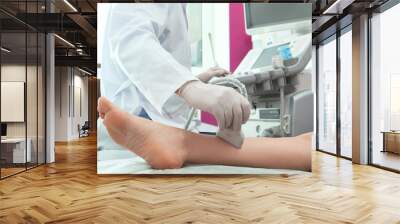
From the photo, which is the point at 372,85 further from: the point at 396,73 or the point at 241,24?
the point at 241,24

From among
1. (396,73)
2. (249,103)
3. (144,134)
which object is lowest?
(144,134)

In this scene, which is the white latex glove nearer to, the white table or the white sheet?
the white sheet

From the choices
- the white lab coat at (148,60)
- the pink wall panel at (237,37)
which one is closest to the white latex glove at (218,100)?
the white lab coat at (148,60)

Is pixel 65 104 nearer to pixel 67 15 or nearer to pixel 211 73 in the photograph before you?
pixel 67 15

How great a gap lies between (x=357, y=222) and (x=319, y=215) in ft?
1.20

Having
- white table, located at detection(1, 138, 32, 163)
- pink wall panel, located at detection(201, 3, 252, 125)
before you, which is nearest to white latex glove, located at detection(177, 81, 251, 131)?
pink wall panel, located at detection(201, 3, 252, 125)

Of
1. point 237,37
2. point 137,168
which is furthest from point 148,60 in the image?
point 137,168

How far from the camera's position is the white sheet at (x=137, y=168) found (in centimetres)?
597

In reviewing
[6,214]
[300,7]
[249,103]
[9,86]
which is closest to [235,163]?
[249,103]

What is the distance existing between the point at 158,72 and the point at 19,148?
2.79 m

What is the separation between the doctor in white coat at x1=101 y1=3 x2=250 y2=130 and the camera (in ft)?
19.4

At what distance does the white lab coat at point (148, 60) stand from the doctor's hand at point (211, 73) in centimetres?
17

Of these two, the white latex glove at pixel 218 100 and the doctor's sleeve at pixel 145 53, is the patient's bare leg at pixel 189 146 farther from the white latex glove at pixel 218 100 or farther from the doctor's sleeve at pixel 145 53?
the doctor's sleeve at pixel 145 53

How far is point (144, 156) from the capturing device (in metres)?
5.93
